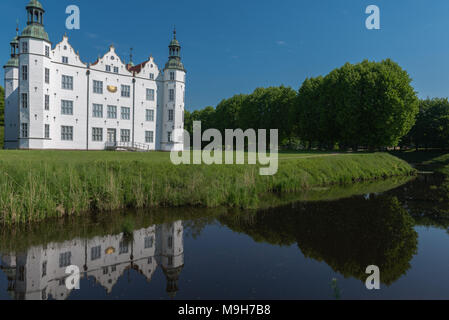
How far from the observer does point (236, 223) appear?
36.9 feet

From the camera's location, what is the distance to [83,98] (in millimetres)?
36562

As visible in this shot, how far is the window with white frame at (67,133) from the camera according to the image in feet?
116

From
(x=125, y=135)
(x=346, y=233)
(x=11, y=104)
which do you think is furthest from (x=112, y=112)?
(x=346, y=233)

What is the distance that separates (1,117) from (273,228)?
215ft

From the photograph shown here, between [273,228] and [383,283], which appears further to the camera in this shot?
[273,228]

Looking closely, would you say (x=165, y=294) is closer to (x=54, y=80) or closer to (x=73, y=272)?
A: (x=73, y=272)

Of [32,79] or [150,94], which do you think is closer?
[32,79]

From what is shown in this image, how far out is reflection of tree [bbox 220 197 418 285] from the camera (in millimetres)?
7492

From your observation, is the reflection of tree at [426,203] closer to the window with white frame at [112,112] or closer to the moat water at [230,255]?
the moat water at [230,255]

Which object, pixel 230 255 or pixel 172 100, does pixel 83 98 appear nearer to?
pixel 172 100

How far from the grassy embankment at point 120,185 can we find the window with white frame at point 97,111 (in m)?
25.1

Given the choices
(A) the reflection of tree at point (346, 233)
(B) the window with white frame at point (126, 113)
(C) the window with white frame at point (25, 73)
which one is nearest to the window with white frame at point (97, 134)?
(B) the window with white frame at point (126, 113)

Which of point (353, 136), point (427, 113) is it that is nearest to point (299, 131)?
point (353, 136)

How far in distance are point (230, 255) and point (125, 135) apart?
3592 cm
